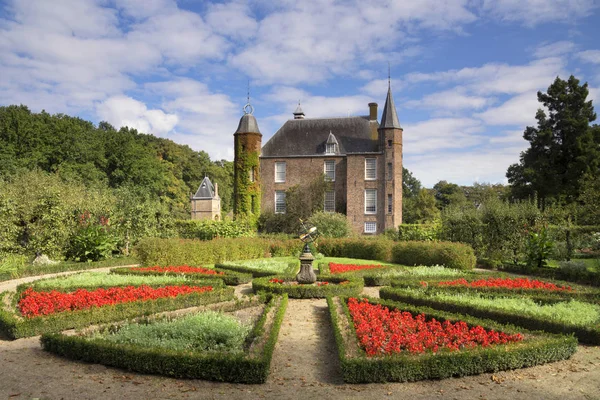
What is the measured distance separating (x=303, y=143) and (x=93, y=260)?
2298cm

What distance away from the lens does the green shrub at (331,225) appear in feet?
89.4

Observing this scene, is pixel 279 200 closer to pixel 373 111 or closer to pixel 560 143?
pixel 373 111

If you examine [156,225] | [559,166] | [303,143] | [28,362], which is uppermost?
[303,143]

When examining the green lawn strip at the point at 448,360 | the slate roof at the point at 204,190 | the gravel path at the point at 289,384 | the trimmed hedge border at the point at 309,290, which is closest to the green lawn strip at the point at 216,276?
the trimmed hedge border at the point at 309,290

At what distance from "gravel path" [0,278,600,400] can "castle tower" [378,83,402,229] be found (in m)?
28.6

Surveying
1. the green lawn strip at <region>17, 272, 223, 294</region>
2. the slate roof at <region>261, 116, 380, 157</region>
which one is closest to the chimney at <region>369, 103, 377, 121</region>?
the slate roof at <region>261, 116, 380, 157</region>

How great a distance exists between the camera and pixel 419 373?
19.8 feet

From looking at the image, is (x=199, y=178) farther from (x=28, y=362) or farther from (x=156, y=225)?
(x=28, y=362)

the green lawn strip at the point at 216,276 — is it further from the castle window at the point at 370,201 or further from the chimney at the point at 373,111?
the chimney at the point at 373,111

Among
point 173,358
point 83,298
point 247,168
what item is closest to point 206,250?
point 83,298

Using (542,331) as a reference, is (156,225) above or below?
above

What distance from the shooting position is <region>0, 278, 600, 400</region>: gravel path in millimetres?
5512

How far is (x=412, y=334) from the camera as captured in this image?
7.11 m

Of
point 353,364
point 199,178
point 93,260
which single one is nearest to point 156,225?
point 93,260
